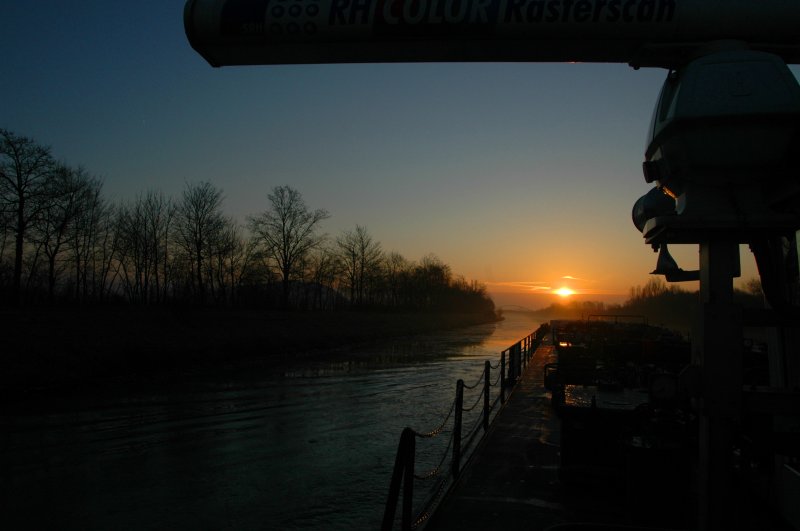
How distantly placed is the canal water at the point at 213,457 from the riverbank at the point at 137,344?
3.71 meters

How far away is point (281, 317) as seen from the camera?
44.8 m

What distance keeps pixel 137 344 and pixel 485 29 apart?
2462cm

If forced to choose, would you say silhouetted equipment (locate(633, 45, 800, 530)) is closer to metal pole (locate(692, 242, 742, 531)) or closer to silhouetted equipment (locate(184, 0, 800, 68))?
metal pole (locate(692, 242, 742, 531))

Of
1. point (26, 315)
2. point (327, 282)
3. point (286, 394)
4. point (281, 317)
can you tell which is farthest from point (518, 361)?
point (327, 282)

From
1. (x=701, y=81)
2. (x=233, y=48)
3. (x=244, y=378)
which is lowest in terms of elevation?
(x=244, y=378)

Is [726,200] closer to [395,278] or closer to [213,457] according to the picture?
[213,457]

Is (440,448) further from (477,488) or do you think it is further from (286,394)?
(286,394)

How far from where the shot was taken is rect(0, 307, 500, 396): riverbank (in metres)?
20.0

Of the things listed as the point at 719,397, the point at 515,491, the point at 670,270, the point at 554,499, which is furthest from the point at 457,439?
the point at 719,397

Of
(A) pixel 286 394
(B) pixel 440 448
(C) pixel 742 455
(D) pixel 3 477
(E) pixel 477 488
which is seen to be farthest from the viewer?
(A) pixel 286 394

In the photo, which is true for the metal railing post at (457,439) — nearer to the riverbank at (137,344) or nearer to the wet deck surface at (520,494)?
the wet deck surface at (520,494)

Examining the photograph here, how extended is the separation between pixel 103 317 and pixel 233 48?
1073 inches

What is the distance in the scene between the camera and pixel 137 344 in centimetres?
2505

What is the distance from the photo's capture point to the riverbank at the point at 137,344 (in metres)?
20.0
